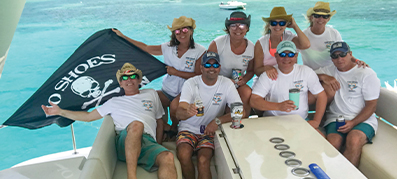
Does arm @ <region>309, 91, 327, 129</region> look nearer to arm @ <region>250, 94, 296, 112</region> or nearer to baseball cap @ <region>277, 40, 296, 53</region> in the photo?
arm @ <region>250, 94, 296, 112</region>

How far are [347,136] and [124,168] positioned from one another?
2.17 metres

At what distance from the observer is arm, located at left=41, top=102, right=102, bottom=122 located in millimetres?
3141

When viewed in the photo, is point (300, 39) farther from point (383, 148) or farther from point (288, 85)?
point (383, 148)

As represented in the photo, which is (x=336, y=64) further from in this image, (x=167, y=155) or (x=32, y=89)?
(x=32, y=89)

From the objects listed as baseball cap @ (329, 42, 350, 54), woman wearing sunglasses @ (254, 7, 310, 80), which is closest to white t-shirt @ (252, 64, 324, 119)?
woman wearing sunglasses @ (254, 7, 310, 80)

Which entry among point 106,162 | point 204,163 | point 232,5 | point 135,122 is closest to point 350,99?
point 204,163

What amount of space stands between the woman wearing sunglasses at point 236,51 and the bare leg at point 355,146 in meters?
1.03

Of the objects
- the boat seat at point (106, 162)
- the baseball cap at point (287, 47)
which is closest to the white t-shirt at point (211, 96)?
the boat seat at point (106, 162)

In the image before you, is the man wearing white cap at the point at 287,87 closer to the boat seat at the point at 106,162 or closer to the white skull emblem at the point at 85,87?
the boat seat at the point at 106,162

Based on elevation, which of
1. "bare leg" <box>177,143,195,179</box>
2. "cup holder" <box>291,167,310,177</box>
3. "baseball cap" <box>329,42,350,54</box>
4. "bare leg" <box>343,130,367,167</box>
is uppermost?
"baseball cap" <box>329,42,350,54</box>

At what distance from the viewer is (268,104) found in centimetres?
304

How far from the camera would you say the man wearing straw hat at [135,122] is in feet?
8.81

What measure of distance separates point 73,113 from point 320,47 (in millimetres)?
2847

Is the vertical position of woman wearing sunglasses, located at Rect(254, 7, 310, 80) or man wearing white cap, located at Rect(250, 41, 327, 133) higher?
woman wearing sunglasses, located at Rect(254, 7, 310, 80)
